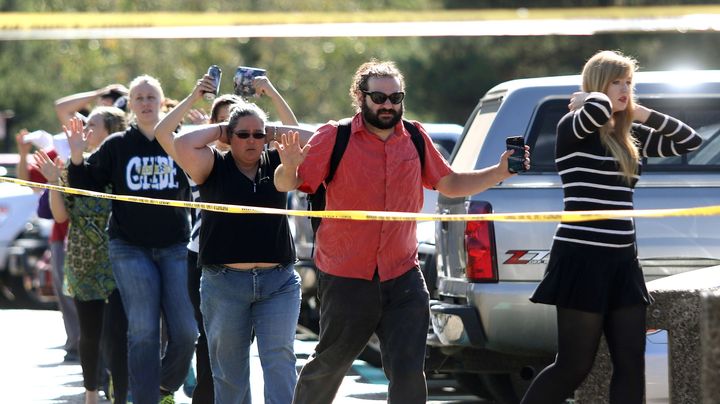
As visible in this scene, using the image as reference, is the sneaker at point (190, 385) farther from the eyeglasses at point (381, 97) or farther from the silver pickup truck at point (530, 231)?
the eyeglasses at point (381, 97)

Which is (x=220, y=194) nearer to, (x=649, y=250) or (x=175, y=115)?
(x=175, y=115)

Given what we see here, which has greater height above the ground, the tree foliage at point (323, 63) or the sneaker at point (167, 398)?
the tree foliage at point (323, 63)

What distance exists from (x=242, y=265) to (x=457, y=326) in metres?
1.62

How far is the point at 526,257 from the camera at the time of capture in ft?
26.8

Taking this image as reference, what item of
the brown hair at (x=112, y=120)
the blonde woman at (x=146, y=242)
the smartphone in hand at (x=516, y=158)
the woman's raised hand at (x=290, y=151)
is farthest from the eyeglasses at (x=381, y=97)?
the brown hair at (x=112, y=120)

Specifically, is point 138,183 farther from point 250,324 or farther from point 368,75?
point 368,75

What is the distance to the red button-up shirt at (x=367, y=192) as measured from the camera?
661 centimetres

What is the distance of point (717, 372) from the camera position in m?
4.75

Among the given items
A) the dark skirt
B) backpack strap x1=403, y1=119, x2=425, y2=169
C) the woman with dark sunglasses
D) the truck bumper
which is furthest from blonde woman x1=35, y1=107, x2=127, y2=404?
the dark skirt

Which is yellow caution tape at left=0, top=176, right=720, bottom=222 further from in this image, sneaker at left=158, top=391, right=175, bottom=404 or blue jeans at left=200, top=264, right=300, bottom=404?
sneaker at left=158, top=391, right=175, bottom=404

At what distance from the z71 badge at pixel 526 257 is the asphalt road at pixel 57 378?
198cm

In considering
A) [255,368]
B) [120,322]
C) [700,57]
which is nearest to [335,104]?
[700,57]

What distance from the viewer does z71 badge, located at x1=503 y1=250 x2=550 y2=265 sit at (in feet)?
26.8

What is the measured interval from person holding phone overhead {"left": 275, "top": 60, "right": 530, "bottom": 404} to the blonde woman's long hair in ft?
1.27
